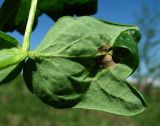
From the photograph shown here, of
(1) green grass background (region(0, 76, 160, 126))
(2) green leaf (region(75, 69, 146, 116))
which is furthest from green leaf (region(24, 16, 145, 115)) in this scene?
(1) green grass background (region(0, 76, 160, 126))

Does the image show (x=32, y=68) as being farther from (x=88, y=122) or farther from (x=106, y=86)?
(x=88, y=122)

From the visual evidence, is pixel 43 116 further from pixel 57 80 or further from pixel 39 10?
pixel 57 80

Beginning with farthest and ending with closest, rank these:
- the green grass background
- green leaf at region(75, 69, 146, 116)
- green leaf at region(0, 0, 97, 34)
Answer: the green grass background, green leaf at region(0, 0, 97, 34), green leaf at region(75, 69, 146, 116)

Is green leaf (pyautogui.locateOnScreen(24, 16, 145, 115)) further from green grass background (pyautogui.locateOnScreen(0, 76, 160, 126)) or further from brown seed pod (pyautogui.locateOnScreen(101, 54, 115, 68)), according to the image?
green grass background (pyautogui.locateOnScreen(0, 76, 160, 126))

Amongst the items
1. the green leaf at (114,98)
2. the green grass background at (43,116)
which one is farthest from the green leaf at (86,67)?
the green grass background at (43,116)

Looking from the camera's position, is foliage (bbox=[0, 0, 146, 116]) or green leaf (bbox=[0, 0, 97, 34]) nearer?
foliage (bbox=[0, 0, 146, 116])

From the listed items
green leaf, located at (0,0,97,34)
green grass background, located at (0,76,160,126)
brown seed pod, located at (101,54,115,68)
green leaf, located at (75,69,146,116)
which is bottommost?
green grass background, located at (0,76,160,126)

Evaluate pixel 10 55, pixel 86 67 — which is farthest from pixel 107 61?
pixel 10 55

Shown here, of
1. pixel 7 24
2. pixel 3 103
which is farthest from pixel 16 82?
pixel 7 24

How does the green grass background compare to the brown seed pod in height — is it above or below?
below
